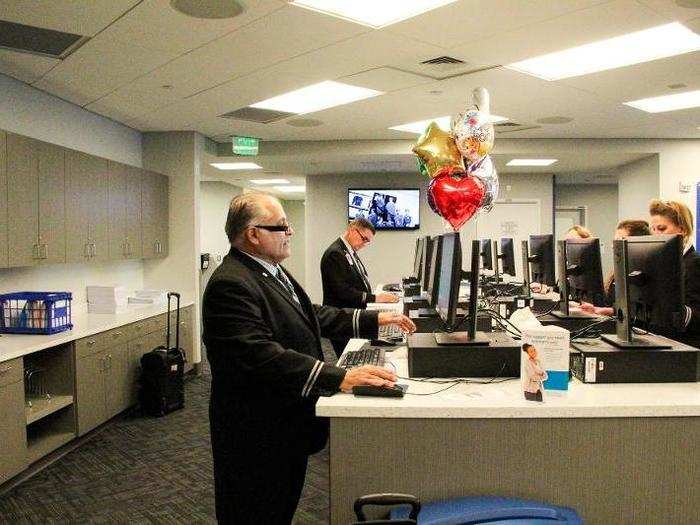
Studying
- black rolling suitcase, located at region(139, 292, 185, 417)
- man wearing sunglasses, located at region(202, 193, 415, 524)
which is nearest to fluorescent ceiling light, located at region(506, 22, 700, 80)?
man wearing sunglasses, located at region(202, 193, 415, 524)

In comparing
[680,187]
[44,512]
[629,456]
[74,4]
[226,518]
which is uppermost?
[74,4]

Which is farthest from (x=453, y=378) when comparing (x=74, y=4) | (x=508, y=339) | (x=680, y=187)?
(x=680, y=187)

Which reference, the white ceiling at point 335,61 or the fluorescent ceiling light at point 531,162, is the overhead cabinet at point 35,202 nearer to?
the white ceiling at point 335,61

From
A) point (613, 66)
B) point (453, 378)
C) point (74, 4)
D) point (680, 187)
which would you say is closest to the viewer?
point (453, 378)

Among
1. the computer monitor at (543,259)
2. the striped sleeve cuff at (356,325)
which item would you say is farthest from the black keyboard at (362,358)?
the computer monitor at (543,259)

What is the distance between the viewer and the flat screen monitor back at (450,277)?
6.31 feet

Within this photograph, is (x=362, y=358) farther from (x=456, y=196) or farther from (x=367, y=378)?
(x=456, y=196)

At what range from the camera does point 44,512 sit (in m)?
2.95

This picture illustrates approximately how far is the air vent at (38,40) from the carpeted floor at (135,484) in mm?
2675

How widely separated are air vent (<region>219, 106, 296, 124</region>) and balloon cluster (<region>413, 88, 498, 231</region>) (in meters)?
1.88

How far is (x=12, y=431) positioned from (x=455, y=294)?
273cm

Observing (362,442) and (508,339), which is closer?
(362,442)

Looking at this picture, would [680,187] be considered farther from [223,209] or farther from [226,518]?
[223,209]

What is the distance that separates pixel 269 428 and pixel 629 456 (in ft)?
3.62
